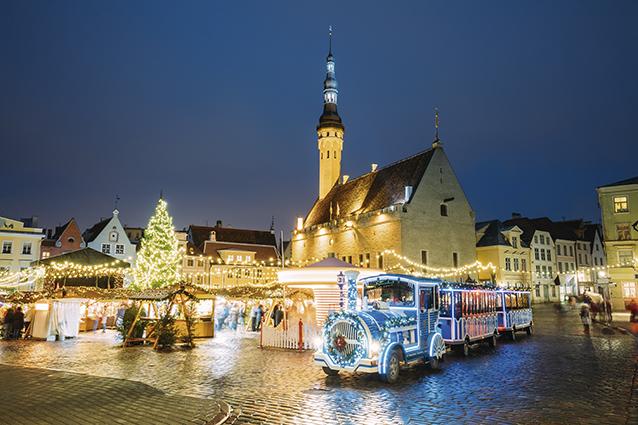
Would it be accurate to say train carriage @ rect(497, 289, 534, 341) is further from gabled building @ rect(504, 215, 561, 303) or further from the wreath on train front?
gabled building @ rect(504, 215, 561, 303)

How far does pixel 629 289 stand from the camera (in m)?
41.8

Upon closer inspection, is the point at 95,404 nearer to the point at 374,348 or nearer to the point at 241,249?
the point at 374,348

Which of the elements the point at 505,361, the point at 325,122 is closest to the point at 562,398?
the point at 505,361

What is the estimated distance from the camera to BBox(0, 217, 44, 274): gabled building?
5162 cm

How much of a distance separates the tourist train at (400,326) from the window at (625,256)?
29.3 meters

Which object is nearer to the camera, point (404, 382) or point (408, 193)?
point (404, 382)

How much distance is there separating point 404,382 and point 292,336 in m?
8.88

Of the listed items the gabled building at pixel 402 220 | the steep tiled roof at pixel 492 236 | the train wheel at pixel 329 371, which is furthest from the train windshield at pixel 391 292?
the steep tiled roof at pixel 492 236

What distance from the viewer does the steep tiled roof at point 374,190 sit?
4350 centimetres

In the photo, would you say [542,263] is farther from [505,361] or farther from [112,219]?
[112,219]

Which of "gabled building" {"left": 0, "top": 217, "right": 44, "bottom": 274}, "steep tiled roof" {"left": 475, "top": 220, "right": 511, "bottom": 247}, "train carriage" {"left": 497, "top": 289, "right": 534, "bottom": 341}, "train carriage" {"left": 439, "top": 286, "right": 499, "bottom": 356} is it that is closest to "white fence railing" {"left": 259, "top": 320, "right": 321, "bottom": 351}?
"train carriage" {"left": 439, "top": 286, "right": 499, "bottom": 356}

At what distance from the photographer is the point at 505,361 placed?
15508mm

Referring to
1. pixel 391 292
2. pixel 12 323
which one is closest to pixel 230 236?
pixel 12 323

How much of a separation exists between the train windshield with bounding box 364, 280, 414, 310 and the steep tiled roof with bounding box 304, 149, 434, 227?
28.0 metres
